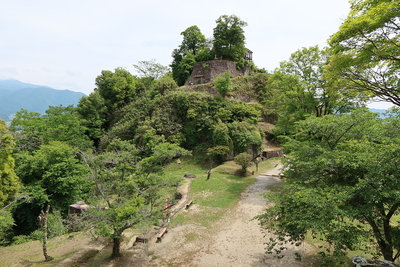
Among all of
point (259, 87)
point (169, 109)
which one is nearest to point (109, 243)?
point (169, 109)

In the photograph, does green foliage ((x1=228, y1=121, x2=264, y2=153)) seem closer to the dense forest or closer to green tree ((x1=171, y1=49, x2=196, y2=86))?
the dense forest

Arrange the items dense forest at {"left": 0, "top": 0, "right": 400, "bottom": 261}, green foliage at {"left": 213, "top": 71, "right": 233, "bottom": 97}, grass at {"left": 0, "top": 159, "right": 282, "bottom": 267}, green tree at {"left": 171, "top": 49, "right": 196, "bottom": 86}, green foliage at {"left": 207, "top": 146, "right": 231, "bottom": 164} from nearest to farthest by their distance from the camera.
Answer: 1. dense forest at {"left": 0, "top": 0, "right": 400, "bottom": 261}
2. grass at {"left": 0, "top": 159, "right": 282, "bottom": 267}
3. green foliage at {"left": 207, "top": 146, "right": 231, "bottom": 164}
4. green foliage at {"left": 213, "top": 71, "right": 233, "bottom": 97}
5. green tree at {"left": 171, "top": 49, "right": 196, "bottom": 86}

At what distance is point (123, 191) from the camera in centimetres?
895

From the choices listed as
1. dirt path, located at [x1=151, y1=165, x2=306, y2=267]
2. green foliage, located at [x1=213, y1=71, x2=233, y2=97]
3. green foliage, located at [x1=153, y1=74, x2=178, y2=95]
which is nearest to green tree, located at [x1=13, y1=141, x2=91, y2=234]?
dirt path, located at [x1=151, y1=165, x2=306, y2=267]

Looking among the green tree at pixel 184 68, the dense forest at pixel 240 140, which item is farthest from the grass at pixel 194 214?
the green tree at pixel 184 68

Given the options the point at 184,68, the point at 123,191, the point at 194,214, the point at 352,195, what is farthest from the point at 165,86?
the point at 352,195

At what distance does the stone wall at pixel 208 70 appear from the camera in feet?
110

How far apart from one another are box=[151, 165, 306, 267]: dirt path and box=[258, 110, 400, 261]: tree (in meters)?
2.41

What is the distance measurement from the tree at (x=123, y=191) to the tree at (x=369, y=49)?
7976 mm

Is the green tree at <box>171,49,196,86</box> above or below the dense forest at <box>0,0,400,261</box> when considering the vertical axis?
above

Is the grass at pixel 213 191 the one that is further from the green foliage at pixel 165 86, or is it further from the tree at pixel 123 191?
the green foliage at pixel 165 86

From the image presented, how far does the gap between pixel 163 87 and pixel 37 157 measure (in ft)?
61.0

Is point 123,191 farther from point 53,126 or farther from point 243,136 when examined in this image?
point 53,126

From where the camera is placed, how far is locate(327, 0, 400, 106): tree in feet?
18.1
